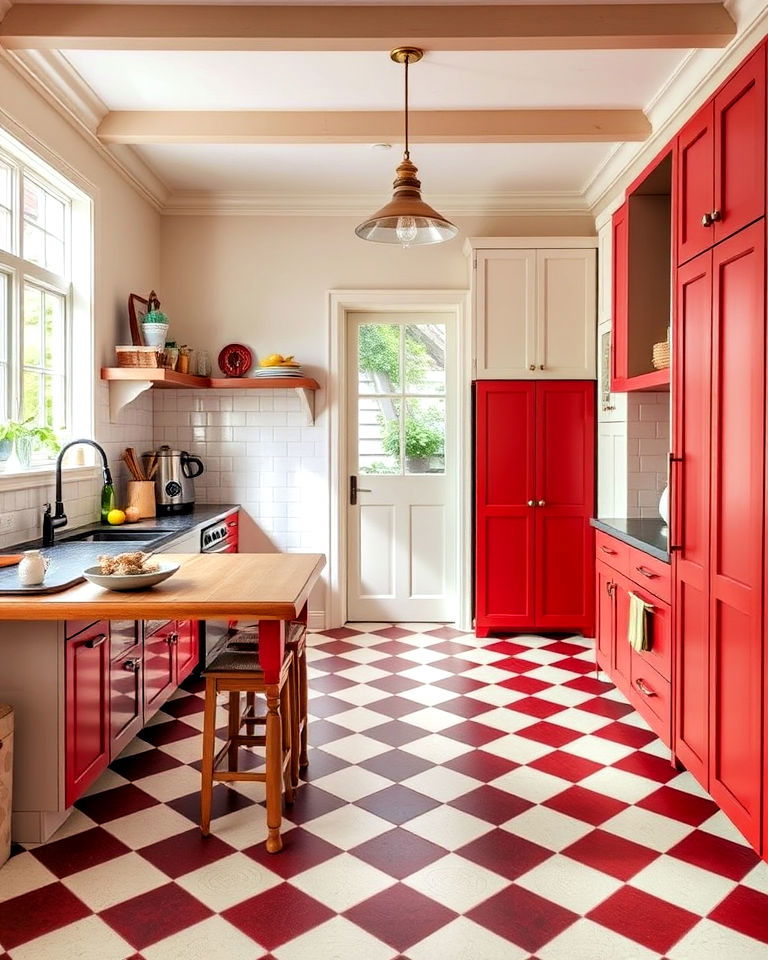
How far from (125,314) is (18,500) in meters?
1.65

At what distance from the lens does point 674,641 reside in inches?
122

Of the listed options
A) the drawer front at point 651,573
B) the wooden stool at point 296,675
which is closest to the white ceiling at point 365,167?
the drawer front at point 651,573

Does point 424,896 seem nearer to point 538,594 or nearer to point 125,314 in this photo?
point 538,594

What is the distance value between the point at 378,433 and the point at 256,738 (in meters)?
2.96

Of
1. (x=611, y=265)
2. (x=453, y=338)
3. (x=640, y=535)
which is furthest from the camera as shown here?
(x=453, y=338)

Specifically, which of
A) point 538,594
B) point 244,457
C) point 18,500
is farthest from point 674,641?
point 244,457

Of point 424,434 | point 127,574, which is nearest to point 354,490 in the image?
point 424,434

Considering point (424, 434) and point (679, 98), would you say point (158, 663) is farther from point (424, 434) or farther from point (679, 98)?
point (679, 98)

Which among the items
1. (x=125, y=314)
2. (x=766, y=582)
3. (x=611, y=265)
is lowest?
(x=766, y=582)

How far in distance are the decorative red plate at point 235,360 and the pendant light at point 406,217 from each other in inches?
84.7

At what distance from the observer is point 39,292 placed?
373 centimetres

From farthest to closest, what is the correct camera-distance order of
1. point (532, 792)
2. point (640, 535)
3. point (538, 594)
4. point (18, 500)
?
point (538, 594)
point (640, 535)
point (18, 500)
point (532, 792)

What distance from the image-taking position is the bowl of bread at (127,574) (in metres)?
2.40

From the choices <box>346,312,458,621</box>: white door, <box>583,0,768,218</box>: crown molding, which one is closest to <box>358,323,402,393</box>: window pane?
<box>346,312,458,621</box>: white door
